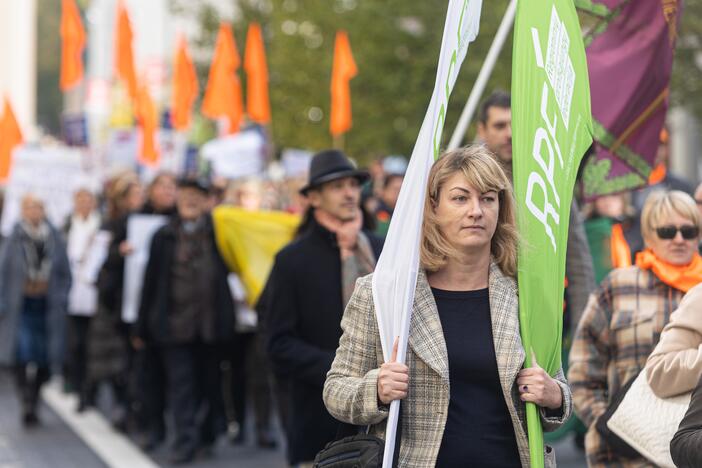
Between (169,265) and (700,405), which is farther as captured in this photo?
(169,265)

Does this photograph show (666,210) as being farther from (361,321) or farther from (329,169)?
(361,321)

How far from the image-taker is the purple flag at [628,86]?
6.36 meters

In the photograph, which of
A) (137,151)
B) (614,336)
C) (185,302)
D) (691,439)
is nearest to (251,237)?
(185,302)

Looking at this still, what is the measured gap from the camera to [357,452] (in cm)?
398

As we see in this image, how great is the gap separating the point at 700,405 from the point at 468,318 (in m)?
0.75

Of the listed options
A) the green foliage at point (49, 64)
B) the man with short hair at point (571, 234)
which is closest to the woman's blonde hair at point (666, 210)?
the man with short hair at point (571, 234)

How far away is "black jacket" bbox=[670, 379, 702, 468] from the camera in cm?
355

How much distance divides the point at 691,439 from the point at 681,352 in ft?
2.70

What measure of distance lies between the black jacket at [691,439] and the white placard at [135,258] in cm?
829

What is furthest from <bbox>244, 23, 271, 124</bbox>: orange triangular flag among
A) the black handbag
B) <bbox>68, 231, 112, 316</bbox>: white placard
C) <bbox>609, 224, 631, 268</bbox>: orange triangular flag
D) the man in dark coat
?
the black handbag

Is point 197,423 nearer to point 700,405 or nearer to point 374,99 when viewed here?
point 700,405

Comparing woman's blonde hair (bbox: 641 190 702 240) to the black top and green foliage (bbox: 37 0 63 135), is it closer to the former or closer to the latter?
the black top

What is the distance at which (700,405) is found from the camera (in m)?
3.61

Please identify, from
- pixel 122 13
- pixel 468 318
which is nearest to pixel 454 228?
pixel 468 318
